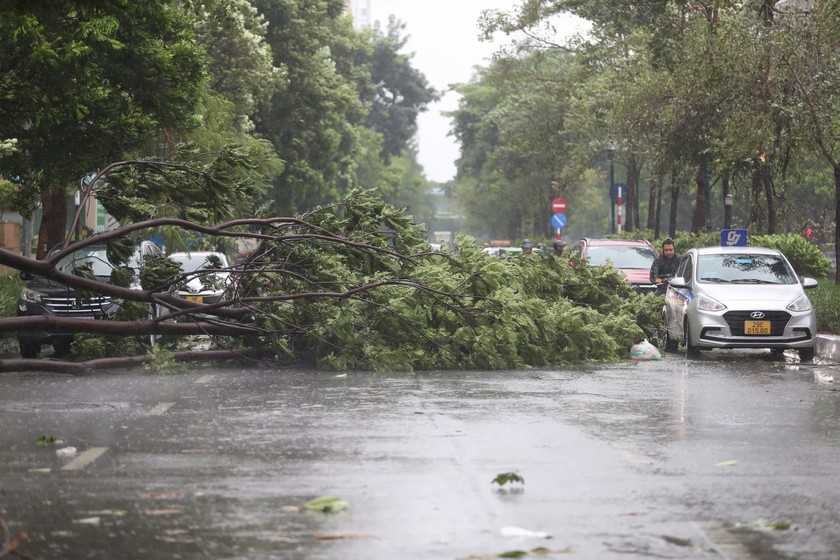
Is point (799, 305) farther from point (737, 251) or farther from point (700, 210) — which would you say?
point (700, 210)

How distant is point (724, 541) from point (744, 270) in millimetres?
15832

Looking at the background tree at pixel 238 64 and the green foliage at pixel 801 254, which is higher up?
the background tree at pixel 238 64

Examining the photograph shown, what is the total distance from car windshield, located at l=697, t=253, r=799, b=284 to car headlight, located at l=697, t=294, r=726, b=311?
74 cm

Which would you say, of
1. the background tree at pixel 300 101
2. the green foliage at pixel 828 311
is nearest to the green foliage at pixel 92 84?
the green foliage at pixel 828 311

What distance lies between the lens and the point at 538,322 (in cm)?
1969

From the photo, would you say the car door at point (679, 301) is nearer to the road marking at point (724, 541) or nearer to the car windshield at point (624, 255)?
the car windshield at point (624, 255)

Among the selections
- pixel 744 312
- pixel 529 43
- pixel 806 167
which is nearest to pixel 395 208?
pixel 744 312

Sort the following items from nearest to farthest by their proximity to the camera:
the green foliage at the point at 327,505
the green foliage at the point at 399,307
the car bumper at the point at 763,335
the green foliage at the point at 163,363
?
the green foliage at the point at 327,505
the green foliage at the point at 163,363
the green foliage at the point at 399,307
the car bumper at the point at 763,335

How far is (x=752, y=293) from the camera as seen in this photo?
21469mm

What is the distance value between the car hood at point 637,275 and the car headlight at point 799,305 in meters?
8.84

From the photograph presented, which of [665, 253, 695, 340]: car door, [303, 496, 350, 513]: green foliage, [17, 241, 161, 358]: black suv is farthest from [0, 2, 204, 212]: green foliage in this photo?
[303, 496, 350, 513]: green foliage

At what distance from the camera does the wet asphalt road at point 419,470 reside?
6.97m

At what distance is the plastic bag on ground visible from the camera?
2150 centimetres

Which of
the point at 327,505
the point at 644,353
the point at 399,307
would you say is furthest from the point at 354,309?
the point at 327,505
